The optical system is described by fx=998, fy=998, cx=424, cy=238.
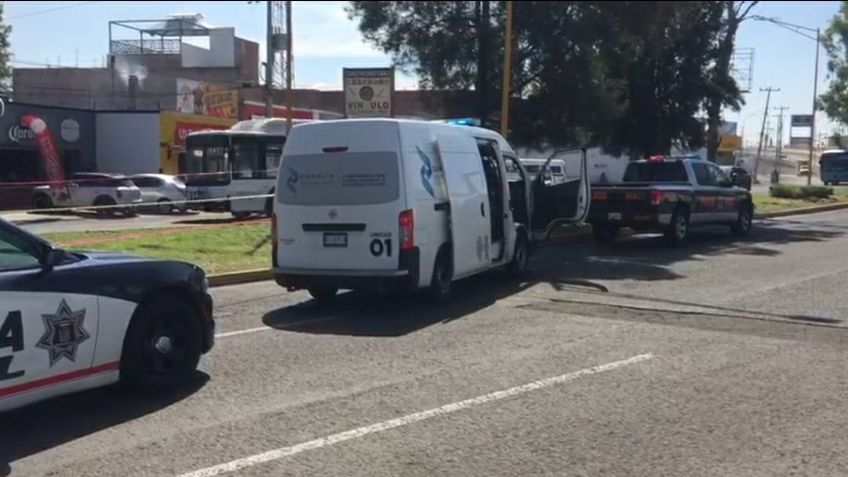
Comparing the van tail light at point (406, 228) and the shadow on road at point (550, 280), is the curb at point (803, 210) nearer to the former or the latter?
the shadow on road at point (550, 280)

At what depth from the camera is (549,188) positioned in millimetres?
16000

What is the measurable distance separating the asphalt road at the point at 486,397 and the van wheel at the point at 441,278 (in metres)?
0.30

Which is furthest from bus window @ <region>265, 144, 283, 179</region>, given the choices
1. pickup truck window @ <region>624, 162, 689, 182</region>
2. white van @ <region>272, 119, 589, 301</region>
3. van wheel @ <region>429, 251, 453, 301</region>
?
van wheel @ <region>429, 251, 453, 301</region>

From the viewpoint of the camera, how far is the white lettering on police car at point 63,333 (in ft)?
20.7

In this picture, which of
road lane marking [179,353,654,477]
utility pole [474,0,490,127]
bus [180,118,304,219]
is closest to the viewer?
road lane marking [179,353,654,477]

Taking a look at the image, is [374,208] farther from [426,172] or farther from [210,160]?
[210,160]

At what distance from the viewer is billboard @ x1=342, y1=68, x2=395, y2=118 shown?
22000 millimetres

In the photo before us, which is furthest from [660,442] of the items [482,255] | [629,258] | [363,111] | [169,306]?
[363,111]

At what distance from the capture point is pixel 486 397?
7.22m

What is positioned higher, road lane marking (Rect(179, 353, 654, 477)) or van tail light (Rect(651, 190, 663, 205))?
van tail light (Rect(651, 190, 663, 205))

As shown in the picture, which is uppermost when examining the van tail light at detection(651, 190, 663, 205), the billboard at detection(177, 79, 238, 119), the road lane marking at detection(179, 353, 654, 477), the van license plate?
the billboard at detection(177, 79, 238, 119)

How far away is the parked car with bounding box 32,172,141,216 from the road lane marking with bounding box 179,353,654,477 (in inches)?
1041

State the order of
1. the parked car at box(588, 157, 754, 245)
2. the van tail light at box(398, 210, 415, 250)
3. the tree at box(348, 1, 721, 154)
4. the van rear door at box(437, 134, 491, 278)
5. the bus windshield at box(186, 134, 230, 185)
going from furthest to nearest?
the bus windshield at box(186, 134, 230, 185) → the tree at box(348, 1, 721, 154) → the parked car at box(588, 157, 754, 245) → the van rear door at box(437, 134, 491, 278) → the van tail light at box(398, 210, 415, 250)

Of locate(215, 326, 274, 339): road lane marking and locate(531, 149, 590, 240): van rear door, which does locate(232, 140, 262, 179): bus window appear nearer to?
locate(531, 149, 590, 240): van rear door
